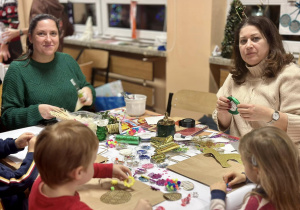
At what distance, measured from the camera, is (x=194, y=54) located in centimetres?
376

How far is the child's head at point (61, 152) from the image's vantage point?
1202 mm

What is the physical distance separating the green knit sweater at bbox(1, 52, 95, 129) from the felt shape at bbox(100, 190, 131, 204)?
3.44 feet

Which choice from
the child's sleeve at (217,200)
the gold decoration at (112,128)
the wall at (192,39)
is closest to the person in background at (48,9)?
the wall at (192,39)

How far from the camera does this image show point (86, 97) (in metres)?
2.62

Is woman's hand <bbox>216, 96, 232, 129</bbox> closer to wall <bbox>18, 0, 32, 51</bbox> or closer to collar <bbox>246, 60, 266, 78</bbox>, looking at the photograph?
collar <bbox>246, 60, 266, 78</bbox>

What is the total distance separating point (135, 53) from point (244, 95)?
2.35 meters

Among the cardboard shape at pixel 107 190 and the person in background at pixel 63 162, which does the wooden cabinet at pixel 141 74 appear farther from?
the person in background at pixel 63 162

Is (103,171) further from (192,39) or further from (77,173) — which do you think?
(192,39)

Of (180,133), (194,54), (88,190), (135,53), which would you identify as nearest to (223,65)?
(194,54)

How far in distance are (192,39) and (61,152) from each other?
2.75 m

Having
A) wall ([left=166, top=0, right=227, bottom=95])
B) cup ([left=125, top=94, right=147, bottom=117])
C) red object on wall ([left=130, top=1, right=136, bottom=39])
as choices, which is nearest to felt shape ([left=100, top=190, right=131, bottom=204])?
cup ([left=125, top=94, right=147, bottom=117])

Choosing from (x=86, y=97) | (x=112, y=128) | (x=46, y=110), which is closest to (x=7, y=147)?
(x=46, y=110)

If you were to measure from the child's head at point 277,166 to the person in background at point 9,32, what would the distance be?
9.37 feet

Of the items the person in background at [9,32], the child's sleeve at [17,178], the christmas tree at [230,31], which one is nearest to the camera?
the child's sleeve at [17,178]
